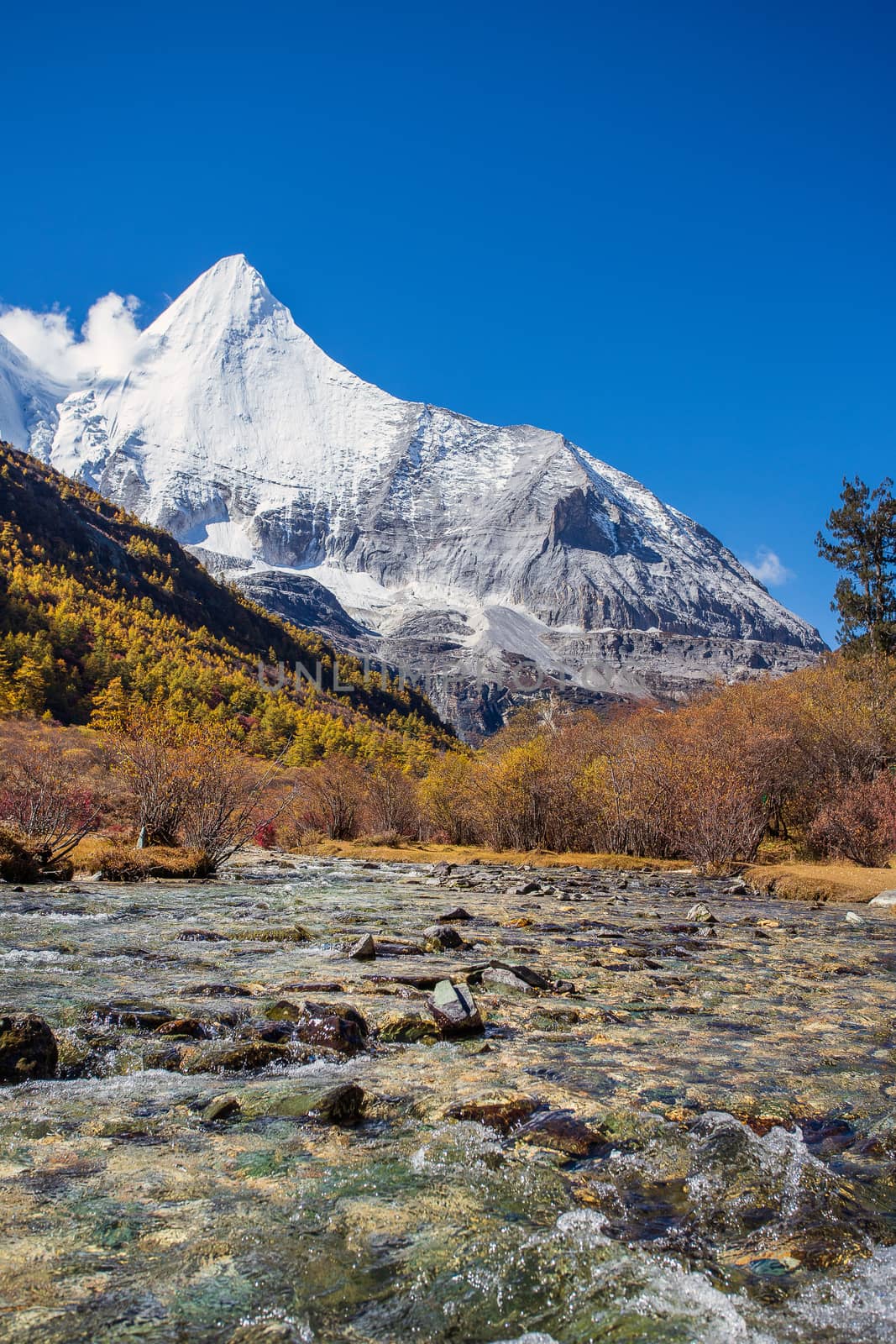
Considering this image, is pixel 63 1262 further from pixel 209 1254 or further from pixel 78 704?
pixel 78 704

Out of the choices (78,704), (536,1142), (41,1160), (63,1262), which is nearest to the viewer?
(63,1262)

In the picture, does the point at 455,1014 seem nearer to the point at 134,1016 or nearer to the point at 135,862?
the point at 134,1016

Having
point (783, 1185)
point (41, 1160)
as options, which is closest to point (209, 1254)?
point (41, 1160)

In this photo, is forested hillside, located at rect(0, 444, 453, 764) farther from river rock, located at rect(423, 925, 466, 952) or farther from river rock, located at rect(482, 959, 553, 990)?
river rock, located at rect(482, 959, 553, 990)

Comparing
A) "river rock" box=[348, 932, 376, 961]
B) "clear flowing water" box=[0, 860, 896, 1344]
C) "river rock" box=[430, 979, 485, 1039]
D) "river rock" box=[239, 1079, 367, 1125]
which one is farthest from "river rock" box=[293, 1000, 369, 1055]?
"river rock" box=[348, 932, 376, 961]

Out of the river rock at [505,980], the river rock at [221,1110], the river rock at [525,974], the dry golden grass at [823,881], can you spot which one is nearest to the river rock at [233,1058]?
the river rock at [221,1110]

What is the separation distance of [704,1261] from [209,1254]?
5.66ft

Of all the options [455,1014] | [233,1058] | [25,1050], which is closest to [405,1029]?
[455,1014]

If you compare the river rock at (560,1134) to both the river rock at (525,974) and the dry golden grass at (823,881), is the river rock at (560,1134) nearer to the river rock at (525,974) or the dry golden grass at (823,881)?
the river rock at (525,974)

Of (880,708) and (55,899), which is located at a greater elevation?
(880,708)

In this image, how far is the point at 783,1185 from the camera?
3398 millimetres

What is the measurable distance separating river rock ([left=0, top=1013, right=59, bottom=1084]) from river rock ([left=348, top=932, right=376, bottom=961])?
4394mm

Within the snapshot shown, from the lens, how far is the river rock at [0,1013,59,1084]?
4457 millimetres

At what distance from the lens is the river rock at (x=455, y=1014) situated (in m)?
5.75
